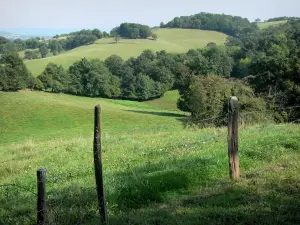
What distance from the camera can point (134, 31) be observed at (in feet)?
561

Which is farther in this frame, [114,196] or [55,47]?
[55,47]

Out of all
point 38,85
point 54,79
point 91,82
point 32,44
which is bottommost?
point 38,85

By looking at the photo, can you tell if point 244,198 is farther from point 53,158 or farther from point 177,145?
point 53,158

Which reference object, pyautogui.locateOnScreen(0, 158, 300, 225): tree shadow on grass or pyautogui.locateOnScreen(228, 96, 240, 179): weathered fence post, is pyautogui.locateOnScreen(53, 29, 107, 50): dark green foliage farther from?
pyautogui.locateOnScreen(228, 96, 240, 179): weathered fence post

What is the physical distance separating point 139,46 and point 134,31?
2847 cm

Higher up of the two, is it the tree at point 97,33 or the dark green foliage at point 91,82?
the tree at point 97,33

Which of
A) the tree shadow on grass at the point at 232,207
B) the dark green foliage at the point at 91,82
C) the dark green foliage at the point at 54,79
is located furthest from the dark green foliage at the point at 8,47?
the tree shadow on grass at the point at 232,207

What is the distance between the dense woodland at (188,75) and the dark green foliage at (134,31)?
43520 millimetres

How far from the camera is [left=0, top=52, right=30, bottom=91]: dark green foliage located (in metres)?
70.4

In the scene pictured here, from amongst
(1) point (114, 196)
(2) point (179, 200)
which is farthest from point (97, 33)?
(2) point (179, 200)

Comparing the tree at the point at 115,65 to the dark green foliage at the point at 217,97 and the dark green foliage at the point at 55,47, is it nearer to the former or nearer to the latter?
the dark green foliage at the point at 217,97

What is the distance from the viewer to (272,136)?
1095cm

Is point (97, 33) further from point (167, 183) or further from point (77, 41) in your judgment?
point (167, 183)

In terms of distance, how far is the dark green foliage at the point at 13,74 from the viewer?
231 feet
